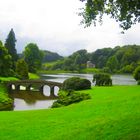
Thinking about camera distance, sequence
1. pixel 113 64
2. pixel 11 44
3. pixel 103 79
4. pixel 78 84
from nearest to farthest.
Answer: pixel 78 84, pixel 103 79, pixel 11 44, pixel 113 64

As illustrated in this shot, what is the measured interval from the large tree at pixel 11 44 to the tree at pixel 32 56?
17.5 m

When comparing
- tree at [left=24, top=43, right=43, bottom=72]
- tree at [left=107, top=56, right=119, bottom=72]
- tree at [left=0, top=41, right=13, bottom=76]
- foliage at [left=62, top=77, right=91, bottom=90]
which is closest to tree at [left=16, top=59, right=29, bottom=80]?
tree at [left=0, top=41, right=13, bottom=76]

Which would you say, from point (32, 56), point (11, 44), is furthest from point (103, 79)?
point (32, 56)

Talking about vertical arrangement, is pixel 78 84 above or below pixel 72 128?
above

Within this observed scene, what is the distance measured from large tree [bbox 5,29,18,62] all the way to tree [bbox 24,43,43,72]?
17.5 m

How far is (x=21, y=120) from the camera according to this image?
30.7 meters

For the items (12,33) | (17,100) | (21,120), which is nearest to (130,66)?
(12,33)

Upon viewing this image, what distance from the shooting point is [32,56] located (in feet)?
468

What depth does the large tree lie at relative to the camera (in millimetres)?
119425

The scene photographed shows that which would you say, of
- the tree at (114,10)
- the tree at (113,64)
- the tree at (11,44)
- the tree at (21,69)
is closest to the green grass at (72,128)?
the tree at (114,10)

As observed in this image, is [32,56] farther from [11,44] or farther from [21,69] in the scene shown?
[21,69]

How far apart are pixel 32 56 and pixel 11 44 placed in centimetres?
2298

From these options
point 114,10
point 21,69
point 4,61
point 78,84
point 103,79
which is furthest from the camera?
point 21,69

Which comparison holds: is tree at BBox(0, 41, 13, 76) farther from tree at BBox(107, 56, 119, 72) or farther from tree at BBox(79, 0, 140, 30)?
tree at BBox(107, 56, 119, 72)
